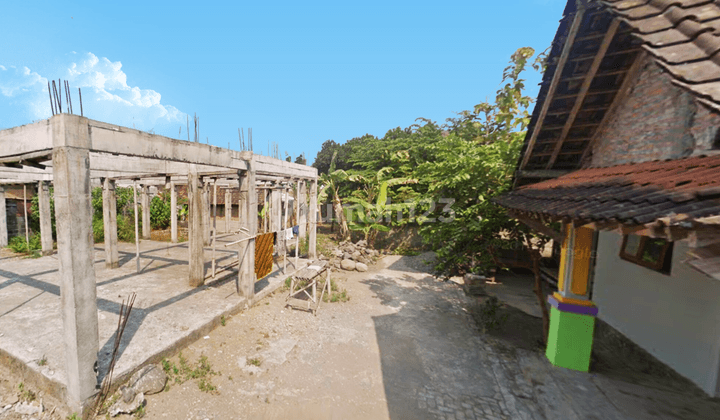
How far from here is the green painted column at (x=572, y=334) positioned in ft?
14.3

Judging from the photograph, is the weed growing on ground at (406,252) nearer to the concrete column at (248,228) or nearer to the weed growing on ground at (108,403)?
the concrete column at (248,228)

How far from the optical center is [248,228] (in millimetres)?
7141

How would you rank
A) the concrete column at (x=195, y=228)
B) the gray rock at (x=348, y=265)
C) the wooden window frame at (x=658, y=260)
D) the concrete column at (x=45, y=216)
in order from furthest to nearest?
the gray rock at (x=348, y=265) < the concrete column at (x=45, y=216) < the concrete column at (x=195, y=228) < the wooden window frame at (x=658, y=260)

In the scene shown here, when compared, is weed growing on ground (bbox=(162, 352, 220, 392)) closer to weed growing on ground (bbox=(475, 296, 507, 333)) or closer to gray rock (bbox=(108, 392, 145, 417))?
gray rock (bbox=(108, 392, 145, 417))

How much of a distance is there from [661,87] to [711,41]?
3.06m

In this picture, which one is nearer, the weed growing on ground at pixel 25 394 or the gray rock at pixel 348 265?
the weed growing on ground at pixel 25 394

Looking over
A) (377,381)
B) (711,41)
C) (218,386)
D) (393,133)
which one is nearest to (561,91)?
(711,41)

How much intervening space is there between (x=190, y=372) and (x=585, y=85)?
27.5ft

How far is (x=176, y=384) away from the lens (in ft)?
14.5

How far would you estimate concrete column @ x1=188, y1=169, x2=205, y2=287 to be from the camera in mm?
7445

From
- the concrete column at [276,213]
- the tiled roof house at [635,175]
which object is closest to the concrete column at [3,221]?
the concrete column at [276,213]

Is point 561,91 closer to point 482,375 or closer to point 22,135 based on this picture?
point 482,375

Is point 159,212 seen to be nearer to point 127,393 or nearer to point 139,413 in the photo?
point 127,393

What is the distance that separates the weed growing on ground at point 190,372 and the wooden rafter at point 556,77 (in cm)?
719
